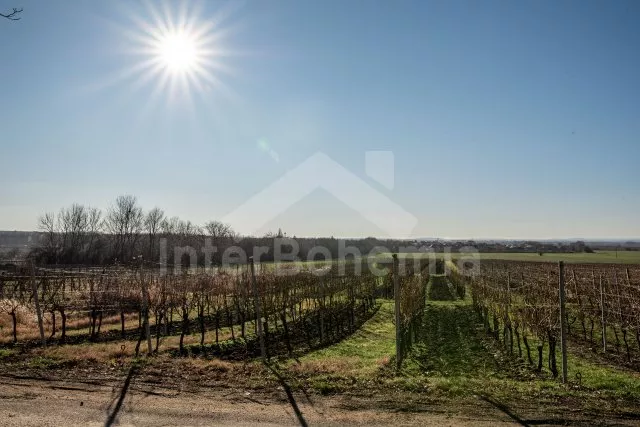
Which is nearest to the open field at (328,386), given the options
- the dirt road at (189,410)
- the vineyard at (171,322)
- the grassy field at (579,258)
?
the dirt road at (189,410)

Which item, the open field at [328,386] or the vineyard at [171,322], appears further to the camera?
the vineyard at [171,322]

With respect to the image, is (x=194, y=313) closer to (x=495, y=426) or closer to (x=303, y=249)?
(x=495, y=426)

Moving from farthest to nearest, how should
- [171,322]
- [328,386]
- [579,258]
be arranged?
[579,258] → [171,322] → [328,386]

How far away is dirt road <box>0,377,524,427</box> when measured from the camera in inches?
207

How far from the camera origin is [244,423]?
5215mm

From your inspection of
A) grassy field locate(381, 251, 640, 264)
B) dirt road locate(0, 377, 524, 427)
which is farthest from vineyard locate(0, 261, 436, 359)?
grassy field locate(381, 251, 640, 264)

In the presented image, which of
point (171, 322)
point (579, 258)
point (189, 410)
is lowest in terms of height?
point (579, 258)

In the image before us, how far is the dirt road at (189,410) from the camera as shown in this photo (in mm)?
5262

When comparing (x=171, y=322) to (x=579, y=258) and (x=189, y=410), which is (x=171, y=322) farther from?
(x=579, y=258)

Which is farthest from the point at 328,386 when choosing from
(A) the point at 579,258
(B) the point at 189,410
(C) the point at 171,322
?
(A) the point at 579,258

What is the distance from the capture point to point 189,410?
223 inches

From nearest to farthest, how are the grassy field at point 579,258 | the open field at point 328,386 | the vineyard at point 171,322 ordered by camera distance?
the open field at point 328,386
the vineyard at point 171,322
the grassy field at point 579,258

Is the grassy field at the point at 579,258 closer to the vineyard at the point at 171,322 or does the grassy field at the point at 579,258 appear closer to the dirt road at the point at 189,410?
the vineyard at the point at 171,322

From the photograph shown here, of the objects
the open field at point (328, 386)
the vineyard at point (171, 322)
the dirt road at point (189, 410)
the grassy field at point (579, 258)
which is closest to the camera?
the dirt road at point (189, 410)
